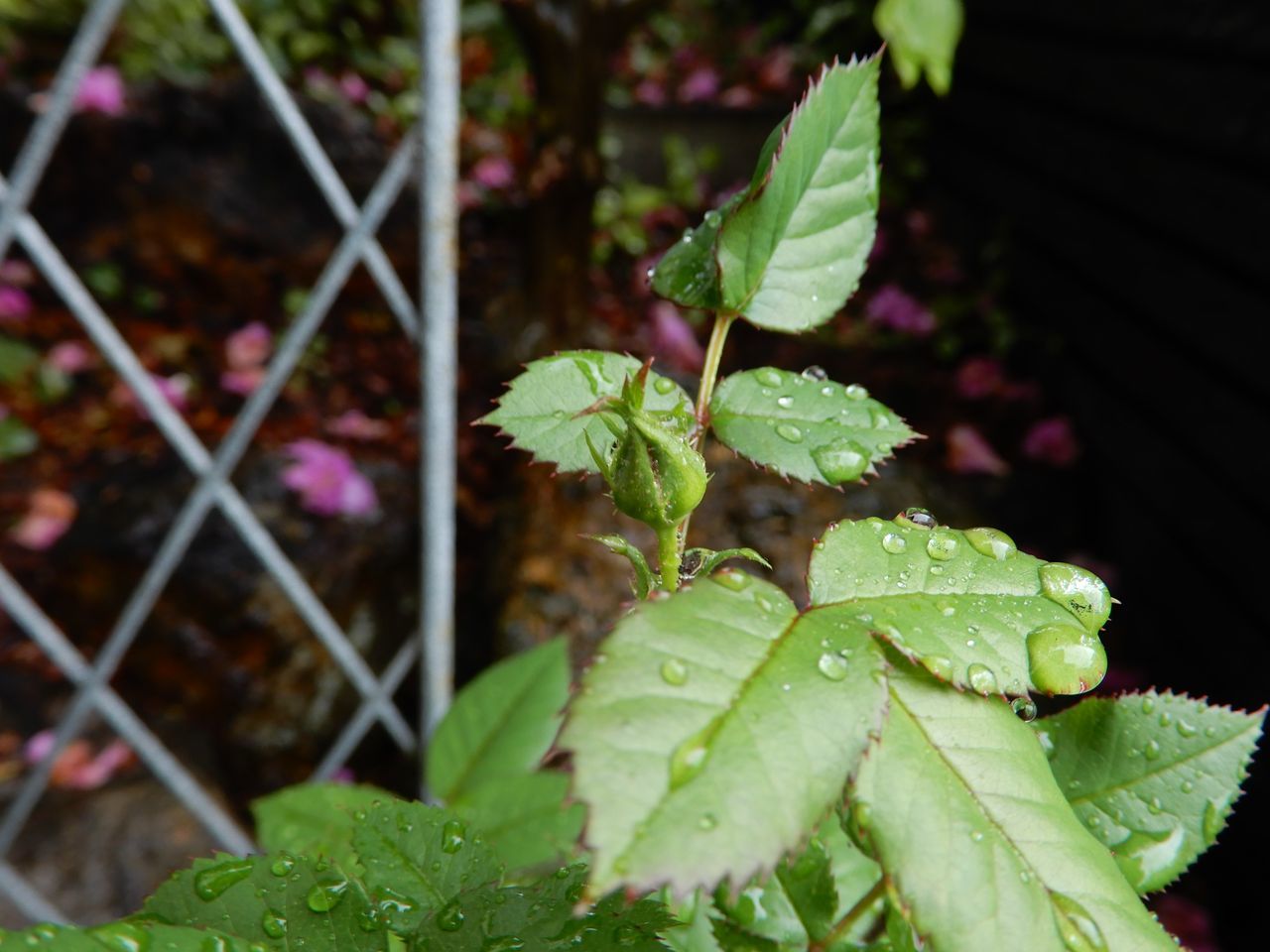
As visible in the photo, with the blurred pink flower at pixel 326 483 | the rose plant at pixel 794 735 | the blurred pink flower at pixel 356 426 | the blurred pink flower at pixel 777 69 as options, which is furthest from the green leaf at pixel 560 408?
the blurred pink flower at pixel 777 69

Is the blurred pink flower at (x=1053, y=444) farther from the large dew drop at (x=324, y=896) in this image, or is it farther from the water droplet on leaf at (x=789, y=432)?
the large dew drop at (x=324, y=896)

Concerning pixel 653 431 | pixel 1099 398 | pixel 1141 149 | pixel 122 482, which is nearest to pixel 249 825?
pixel 122 482

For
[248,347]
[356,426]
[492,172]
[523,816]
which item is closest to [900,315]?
[492,172]

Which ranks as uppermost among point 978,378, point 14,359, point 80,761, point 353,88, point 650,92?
point 650,92

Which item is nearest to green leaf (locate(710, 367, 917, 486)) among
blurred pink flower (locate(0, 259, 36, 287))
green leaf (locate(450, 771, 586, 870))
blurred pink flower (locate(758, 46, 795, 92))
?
green leaf (locate(450, 771, 586, 870))

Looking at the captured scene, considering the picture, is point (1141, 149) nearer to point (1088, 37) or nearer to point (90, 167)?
point (1088, 37)

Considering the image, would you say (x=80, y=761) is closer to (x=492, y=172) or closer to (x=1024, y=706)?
(x=492, y=172)
